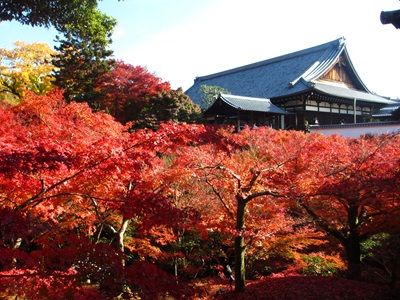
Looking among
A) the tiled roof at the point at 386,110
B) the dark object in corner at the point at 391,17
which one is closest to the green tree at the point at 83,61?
the dark object in corner at the point at 391,17

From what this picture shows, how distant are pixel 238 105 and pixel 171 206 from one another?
1475 cm

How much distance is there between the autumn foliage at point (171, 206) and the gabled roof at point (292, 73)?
40.3 ft

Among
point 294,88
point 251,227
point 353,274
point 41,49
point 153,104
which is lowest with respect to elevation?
point 353,274

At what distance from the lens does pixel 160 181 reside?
21.2 feet

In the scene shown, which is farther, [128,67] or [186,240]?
[128,67]

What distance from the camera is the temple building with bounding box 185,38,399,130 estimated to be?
20328 millimetres

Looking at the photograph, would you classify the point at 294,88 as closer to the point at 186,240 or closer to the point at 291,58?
the point at 291,58

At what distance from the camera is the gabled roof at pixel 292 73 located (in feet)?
75.3

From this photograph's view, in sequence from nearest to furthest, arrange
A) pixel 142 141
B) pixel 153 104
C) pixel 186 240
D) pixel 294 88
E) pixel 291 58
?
pixel 142 141
pixel 186 240
pixel 153 104
pixel 294 88
pixel 291 58

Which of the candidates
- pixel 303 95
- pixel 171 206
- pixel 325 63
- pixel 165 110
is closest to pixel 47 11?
pixel 171 206

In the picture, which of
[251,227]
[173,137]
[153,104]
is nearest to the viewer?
[173,137]

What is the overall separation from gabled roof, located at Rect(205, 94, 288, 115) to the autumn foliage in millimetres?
6890

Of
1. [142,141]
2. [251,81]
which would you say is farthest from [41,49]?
[142,141]

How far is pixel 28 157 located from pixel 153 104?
1251cm
